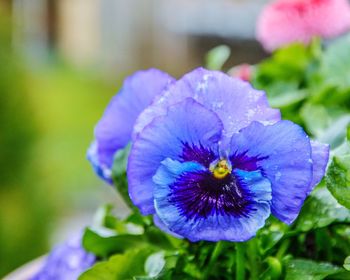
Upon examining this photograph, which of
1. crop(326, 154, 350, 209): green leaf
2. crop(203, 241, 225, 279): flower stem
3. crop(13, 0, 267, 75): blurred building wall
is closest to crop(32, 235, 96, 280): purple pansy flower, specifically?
crop(203, 241, 225, 279): flower stem

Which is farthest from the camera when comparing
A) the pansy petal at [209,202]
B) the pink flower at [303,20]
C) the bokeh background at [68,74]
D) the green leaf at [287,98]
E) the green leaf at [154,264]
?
the bokeh background at [68,74]

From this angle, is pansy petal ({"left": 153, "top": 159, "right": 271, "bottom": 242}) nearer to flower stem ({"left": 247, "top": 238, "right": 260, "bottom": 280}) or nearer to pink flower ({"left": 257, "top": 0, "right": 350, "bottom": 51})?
flower stem ({"left": 247, "top": 238, "right": 260, "bottom": 280})

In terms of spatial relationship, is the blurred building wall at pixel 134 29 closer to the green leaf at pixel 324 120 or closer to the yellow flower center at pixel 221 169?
the green leaf at pixel 324 120

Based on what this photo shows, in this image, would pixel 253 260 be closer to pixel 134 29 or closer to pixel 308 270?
pixel 308 270

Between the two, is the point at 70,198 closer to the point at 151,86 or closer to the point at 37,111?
the point at 37,111

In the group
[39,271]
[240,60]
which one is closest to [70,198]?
[240,60]

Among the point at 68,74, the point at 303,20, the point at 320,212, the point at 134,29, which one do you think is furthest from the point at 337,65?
the point at 134,29

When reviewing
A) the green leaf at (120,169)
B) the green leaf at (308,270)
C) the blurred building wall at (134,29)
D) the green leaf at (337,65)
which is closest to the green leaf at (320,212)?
the green leaf at (308,270)
